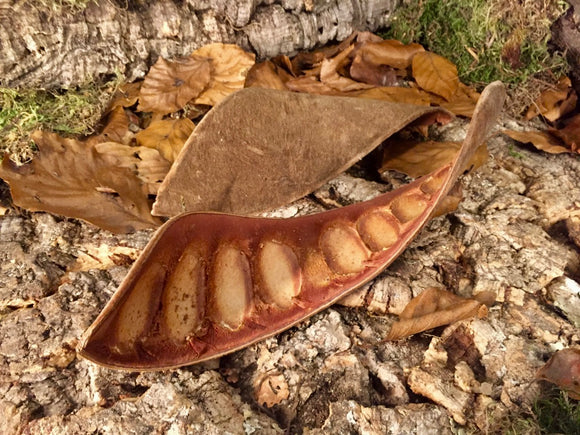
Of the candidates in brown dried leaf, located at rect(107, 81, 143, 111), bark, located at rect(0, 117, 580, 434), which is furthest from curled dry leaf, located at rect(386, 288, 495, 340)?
brown dried leaf, located at rect(107, 81, 143, 111)

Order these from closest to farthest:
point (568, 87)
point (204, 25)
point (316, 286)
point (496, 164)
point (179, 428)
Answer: point (179, 428) < point (316, 286) < point (496, 164) < point (204, 25) < point (568, 87)

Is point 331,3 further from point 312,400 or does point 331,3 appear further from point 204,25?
point 312,400

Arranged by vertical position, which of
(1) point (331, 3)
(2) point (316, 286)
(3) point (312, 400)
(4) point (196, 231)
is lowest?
(3) point (312, 400)

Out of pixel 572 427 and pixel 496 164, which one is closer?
pixel 572 427

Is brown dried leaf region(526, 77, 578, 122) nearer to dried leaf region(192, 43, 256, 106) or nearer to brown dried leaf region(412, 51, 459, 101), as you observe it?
brown dried leaf region(412, 51, 459, 101)

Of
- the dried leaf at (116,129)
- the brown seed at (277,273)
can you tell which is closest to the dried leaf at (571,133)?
the brown seed at (277,273)

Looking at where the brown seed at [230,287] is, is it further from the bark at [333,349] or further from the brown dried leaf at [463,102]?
the brown dried leaf at [463,102]

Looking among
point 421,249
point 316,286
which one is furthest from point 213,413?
point 421,249
